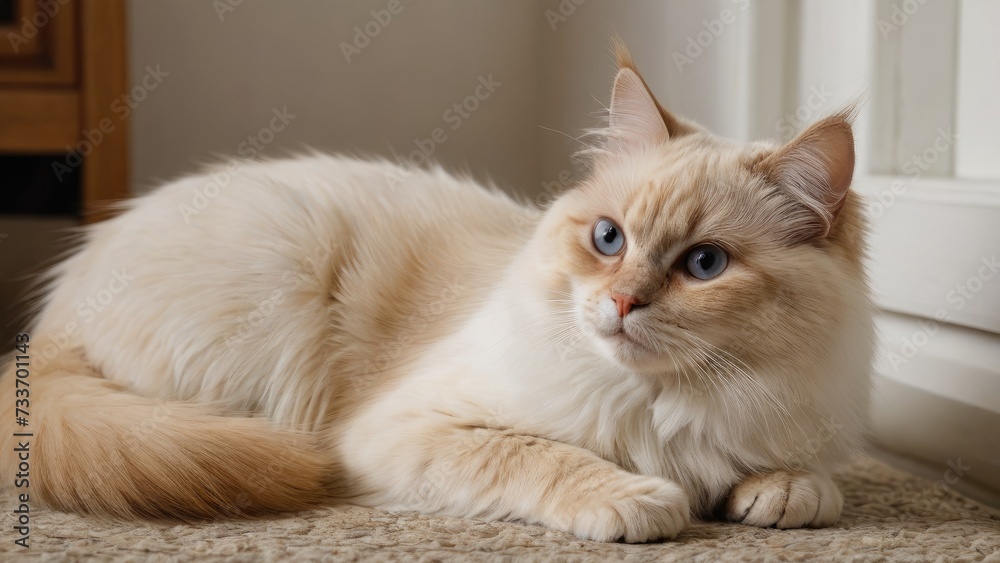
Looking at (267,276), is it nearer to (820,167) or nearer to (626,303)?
(626,303)

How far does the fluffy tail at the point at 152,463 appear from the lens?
1229mm

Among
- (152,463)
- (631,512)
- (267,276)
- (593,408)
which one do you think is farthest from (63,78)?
(631,512)

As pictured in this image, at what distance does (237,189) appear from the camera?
68.9 inches

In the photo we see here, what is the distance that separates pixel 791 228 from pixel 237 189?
3.32 ft

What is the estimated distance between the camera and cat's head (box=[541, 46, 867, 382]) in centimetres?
117

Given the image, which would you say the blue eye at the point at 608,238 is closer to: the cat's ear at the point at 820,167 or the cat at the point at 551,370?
the cat at the point at 551,370

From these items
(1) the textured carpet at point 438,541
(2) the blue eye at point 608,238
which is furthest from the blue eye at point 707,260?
(1) the textured carpet at point 438,541

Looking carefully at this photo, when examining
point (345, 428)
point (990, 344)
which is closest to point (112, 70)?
point (345, 428)

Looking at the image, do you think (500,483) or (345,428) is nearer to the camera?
(500,483)

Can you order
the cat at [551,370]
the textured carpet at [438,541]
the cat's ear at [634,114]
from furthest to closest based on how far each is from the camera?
the cat's ear at [634,114], the cat at [551,370], the textured carpet at [438,541]

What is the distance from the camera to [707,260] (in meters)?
1.21

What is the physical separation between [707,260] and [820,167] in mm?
188

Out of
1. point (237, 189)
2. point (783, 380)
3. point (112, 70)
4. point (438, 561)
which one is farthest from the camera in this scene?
point (112, 70)

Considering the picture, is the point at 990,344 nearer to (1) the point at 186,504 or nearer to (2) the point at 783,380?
(2) the point at 783,380
